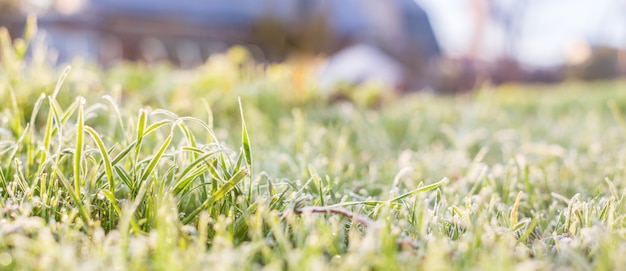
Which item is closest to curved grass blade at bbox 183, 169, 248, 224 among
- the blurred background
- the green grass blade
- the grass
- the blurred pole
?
the grass

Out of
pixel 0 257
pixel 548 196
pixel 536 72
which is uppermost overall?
pixel 0 257

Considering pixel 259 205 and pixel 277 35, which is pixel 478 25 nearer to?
pixel 277 35

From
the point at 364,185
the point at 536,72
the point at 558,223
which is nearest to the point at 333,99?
the point at 364,185

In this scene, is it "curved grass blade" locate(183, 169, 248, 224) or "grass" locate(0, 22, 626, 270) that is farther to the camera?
"curved grass blade" locate(183, 169, 248, 224)

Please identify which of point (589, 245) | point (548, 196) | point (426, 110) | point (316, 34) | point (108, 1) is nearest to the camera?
point (589, 245)

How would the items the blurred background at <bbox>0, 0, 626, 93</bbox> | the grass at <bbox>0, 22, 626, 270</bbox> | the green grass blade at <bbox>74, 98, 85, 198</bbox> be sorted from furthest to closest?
the blurred background at <bbox>0, 0, 626, 93</bbox>, the green grass blade at <bbox>74, 98, 85, 198</bbox>, the grass at <bbox>0, 22, 626, 270</bbox>

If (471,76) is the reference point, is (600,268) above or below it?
above

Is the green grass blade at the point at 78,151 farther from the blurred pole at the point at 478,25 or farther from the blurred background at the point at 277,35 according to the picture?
the blurred pole at the point at 478,25

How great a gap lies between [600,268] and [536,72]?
59.3 feet

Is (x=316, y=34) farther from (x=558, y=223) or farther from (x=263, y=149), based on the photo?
(x=558, y=223)

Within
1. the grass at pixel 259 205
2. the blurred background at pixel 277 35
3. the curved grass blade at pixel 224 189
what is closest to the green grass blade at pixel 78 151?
the grass at pixel 259 205

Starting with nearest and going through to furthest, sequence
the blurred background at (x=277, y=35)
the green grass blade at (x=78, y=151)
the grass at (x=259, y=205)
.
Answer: the grass at (x=259, y=205), the green grass blade at (x=78, y=151), the blurred background at (x=277, y=35)

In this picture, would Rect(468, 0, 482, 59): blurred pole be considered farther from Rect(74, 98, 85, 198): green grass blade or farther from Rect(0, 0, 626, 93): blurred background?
Rect(74, 98, 85, 198): green grass blade

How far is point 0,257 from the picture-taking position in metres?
0.70
